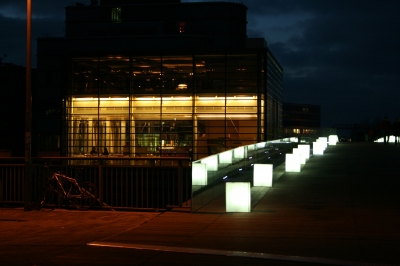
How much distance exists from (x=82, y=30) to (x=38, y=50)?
7.71 meters

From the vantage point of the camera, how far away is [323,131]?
178ft

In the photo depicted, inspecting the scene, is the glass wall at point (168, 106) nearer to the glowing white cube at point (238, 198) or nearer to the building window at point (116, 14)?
the glowing white cube at point (238, 198)

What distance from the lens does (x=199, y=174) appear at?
52.3 ft

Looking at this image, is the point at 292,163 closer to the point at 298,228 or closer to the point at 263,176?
the point at 263,176

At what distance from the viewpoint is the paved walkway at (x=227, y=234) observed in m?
10.1

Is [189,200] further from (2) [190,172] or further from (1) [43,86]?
(1) [43,86]

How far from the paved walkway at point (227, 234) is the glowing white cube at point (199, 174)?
69 centimetres

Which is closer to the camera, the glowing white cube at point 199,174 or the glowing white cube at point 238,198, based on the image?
the glowing white cube at point 238,198

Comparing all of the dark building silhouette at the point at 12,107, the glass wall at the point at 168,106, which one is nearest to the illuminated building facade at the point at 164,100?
the glass wall at the point at 168,106

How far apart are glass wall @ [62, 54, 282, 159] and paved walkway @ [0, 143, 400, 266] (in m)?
33.3

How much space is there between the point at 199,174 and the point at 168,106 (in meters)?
37.2

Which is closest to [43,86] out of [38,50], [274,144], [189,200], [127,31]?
[38,50]

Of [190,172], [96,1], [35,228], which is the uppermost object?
[96,1]

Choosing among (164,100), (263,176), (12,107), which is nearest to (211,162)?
(263,176)
